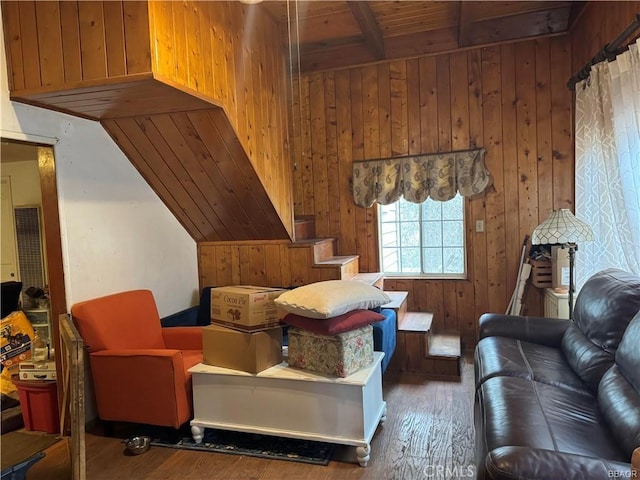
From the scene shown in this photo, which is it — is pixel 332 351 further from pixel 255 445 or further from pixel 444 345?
pixel 444 345

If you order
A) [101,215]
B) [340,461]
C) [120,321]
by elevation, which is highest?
[101,215]

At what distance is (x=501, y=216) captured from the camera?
401 centimetres

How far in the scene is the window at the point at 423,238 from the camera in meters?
4.25

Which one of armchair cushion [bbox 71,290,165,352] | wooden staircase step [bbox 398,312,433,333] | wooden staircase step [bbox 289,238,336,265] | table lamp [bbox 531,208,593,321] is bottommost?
wooden staircase step [bbox 398,312,433,333]

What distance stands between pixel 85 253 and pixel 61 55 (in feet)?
4.15

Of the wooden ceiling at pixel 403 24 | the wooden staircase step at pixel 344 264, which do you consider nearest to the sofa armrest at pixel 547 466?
Answer: the wooden staircase step at pixel 344 264

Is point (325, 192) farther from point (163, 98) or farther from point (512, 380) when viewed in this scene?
point (512, 380)

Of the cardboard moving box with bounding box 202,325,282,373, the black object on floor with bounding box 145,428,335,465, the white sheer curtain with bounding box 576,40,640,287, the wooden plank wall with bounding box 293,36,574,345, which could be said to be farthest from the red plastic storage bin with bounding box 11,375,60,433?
the white sheer curtain with bounding box 576,40,640,287

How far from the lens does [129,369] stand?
260cm

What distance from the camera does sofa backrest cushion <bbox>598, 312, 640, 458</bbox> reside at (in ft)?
5.29

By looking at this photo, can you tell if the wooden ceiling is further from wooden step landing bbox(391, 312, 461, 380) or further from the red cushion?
wooden step landing bbox(391, 312, 461, 380)

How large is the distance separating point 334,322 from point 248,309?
19.6 inches

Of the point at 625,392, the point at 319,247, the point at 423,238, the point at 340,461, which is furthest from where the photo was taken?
the point at 423,238

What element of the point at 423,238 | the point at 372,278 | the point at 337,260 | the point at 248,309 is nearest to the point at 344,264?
the point at 337,260
